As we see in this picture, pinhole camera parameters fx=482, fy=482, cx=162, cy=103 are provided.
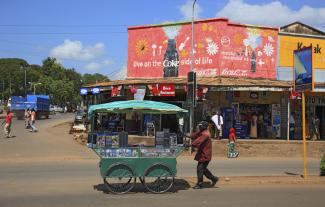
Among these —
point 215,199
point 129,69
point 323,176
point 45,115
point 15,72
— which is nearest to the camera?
point 215,199

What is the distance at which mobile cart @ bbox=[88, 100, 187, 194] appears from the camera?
11.4 m

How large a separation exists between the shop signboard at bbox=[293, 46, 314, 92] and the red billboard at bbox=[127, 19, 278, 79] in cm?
1308

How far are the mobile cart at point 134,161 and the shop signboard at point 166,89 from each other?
14091 mm

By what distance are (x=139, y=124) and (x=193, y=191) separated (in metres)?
17.2

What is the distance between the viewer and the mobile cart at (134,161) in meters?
11.4

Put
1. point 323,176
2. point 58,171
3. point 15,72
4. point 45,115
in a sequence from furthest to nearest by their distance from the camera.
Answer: point 15,72 → point 45,115 → point 58,171 → point 323,176

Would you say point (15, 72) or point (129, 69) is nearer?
point (129, 69)

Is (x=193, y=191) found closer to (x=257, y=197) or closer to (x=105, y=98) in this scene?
(x=257, y=197)

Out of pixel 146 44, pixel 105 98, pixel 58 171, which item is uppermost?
pixel 146 44

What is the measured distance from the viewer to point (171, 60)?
29.1 meters

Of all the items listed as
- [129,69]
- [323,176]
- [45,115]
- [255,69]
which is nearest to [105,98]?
[129,69]

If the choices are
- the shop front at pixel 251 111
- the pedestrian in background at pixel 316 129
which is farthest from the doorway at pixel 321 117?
the shop front at pixel 251 111

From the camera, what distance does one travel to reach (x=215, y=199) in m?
10.6

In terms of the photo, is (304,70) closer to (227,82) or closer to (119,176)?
(119,176)
